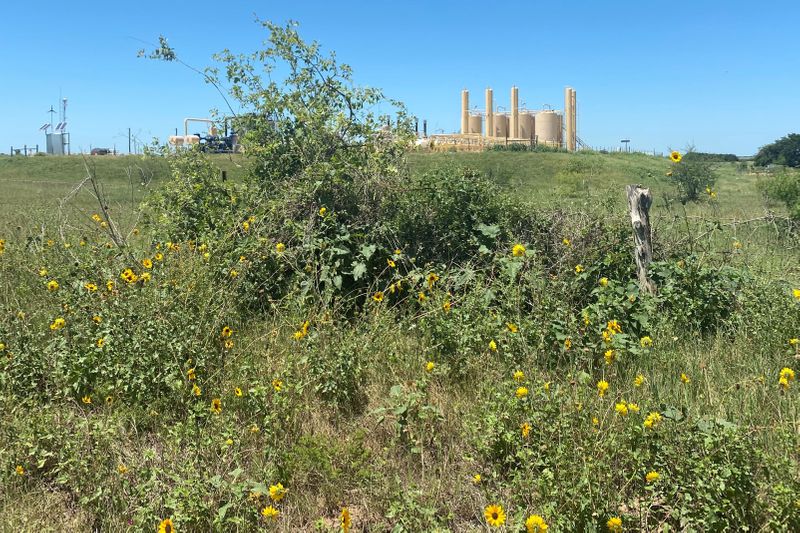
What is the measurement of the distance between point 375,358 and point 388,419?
0.60 meters

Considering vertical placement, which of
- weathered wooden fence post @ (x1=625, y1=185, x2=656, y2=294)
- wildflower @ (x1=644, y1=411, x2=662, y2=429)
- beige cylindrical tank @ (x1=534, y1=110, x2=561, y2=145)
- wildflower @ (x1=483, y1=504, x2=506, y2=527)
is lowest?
wildflower @ (x1=483, y1=504, x2=506, y2=527)

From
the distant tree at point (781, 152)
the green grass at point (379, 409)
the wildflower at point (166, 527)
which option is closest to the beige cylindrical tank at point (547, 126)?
the distant tree at point (781, 152)

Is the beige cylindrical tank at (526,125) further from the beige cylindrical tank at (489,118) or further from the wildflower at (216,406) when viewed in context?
the wildflower at (216,406)

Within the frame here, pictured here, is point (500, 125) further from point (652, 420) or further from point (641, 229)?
point (652, 420)

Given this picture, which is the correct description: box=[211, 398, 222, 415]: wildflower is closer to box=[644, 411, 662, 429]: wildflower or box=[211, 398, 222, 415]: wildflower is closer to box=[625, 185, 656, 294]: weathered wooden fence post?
box=[644, 411, 662, 429]: wildflower

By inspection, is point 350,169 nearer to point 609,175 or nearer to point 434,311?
point 434,311

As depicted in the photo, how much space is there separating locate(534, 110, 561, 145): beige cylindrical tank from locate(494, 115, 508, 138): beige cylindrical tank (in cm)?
229

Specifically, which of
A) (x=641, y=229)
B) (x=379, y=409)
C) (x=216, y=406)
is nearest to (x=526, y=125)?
(x=641, y=229)

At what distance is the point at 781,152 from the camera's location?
41.7 metres

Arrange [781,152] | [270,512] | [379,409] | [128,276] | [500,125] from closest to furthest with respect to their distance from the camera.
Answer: [270,512], [379,409], [128,276], [781,152], [500,125]

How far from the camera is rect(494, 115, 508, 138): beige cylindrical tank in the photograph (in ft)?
145

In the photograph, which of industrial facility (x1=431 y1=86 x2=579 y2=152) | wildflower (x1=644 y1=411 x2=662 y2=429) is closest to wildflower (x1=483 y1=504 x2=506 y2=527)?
wildflower (x1=644 y1=411 x2=662 y2=429)

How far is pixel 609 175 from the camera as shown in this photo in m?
25.7

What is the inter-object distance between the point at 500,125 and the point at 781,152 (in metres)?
19.8
